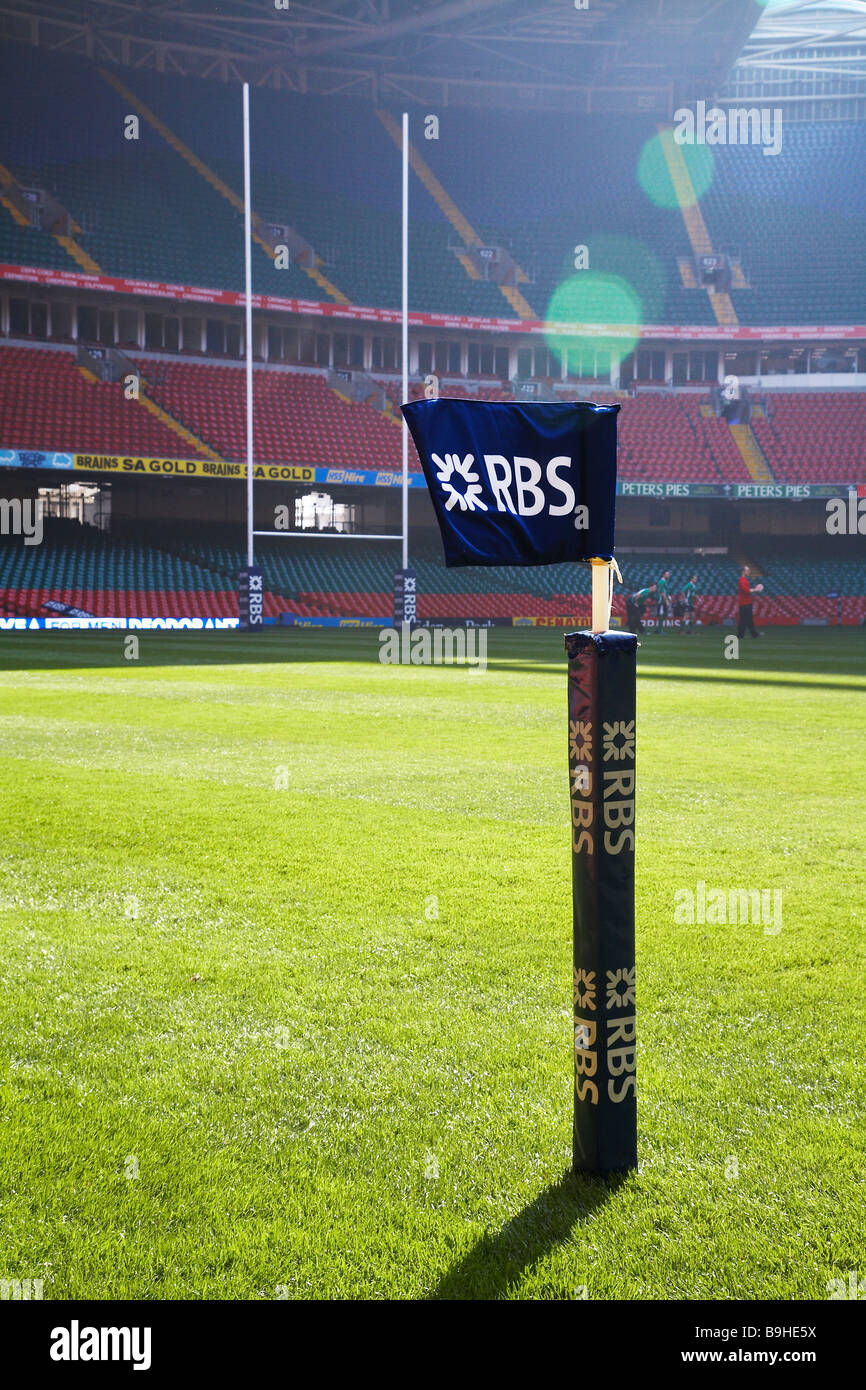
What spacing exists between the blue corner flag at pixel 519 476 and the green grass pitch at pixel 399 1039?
1783 mm

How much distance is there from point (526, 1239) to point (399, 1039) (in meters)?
1.33

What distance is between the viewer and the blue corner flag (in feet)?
9.50

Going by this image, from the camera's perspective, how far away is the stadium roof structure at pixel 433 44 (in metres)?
44.6

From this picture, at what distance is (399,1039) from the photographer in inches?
166

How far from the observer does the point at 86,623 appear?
116 ft

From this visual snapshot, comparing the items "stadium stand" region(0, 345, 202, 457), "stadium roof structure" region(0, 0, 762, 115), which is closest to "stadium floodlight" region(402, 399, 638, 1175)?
"stadium stand" region(0, 345, 202, 457)

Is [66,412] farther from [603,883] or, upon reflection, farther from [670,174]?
[603,883]

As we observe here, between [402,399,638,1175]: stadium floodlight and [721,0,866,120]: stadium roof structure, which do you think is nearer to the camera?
[402,399,638,1175]: stadium floodlight

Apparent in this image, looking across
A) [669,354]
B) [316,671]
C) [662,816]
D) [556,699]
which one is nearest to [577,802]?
[662,816]

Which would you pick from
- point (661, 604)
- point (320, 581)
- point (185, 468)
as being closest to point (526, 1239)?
point (661, 604)

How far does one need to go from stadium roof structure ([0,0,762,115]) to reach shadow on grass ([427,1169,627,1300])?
47.6 metres

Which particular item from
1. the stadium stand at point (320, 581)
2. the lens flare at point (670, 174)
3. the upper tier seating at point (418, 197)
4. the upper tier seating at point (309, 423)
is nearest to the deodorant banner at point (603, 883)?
the stadium stand at point (320, 581)

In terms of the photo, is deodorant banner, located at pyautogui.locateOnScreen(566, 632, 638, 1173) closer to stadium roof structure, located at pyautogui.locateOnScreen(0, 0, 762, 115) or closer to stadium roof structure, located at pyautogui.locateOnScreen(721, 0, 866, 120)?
stadium roof structure, located at pyautogui.locateOnScreen(0, 0, 762, 115)

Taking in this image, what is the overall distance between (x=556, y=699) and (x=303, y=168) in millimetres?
42558
